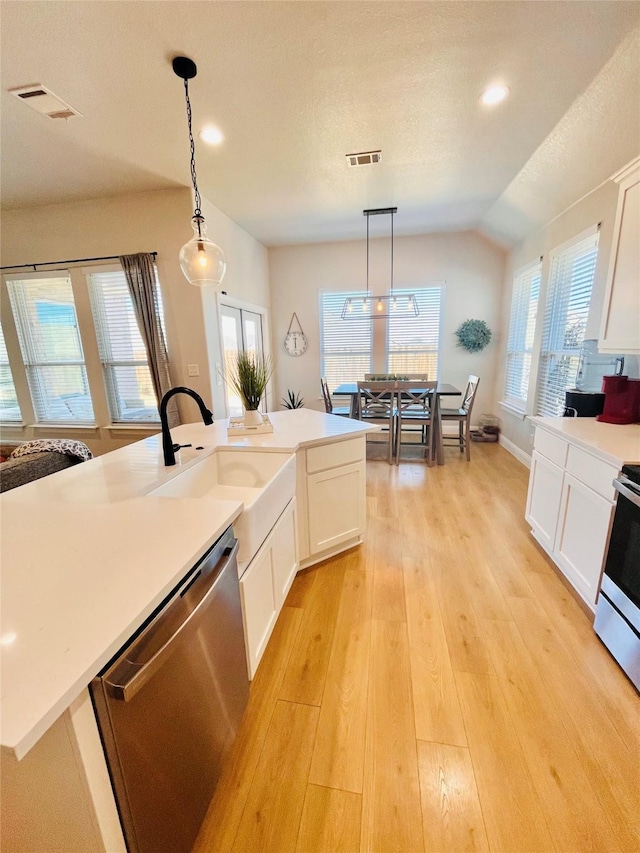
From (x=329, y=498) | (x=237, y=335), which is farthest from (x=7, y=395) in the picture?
(x=329, y=498)

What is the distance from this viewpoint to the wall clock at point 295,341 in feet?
17.8

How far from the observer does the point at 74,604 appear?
27.0 inches

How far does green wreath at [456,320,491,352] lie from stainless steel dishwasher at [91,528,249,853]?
4.81m

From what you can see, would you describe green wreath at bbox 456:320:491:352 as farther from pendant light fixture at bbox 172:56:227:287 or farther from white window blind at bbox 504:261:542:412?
pendant light fixture at bbox 172:56:227:287

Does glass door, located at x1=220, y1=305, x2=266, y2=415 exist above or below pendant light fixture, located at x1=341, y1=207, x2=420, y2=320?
A: below

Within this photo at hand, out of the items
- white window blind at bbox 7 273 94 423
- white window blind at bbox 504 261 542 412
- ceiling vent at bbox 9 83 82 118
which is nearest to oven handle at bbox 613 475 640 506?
white window blind at bbox 504 261 542 412

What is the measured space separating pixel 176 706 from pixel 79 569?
0.42 metres

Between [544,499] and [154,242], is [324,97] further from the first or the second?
[544,499]

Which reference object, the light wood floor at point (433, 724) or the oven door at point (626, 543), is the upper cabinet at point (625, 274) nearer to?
the oven door at point (626, 543)

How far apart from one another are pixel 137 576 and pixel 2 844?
42 centimetres

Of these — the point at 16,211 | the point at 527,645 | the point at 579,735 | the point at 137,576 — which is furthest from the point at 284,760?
the point at 16,211

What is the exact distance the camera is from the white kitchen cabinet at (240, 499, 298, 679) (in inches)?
51.1

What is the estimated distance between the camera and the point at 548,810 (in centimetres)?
106

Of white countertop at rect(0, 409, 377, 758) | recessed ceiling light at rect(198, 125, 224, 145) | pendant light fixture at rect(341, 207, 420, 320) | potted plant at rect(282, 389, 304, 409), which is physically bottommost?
potted plant at rect(282, 389, 304, 409)
